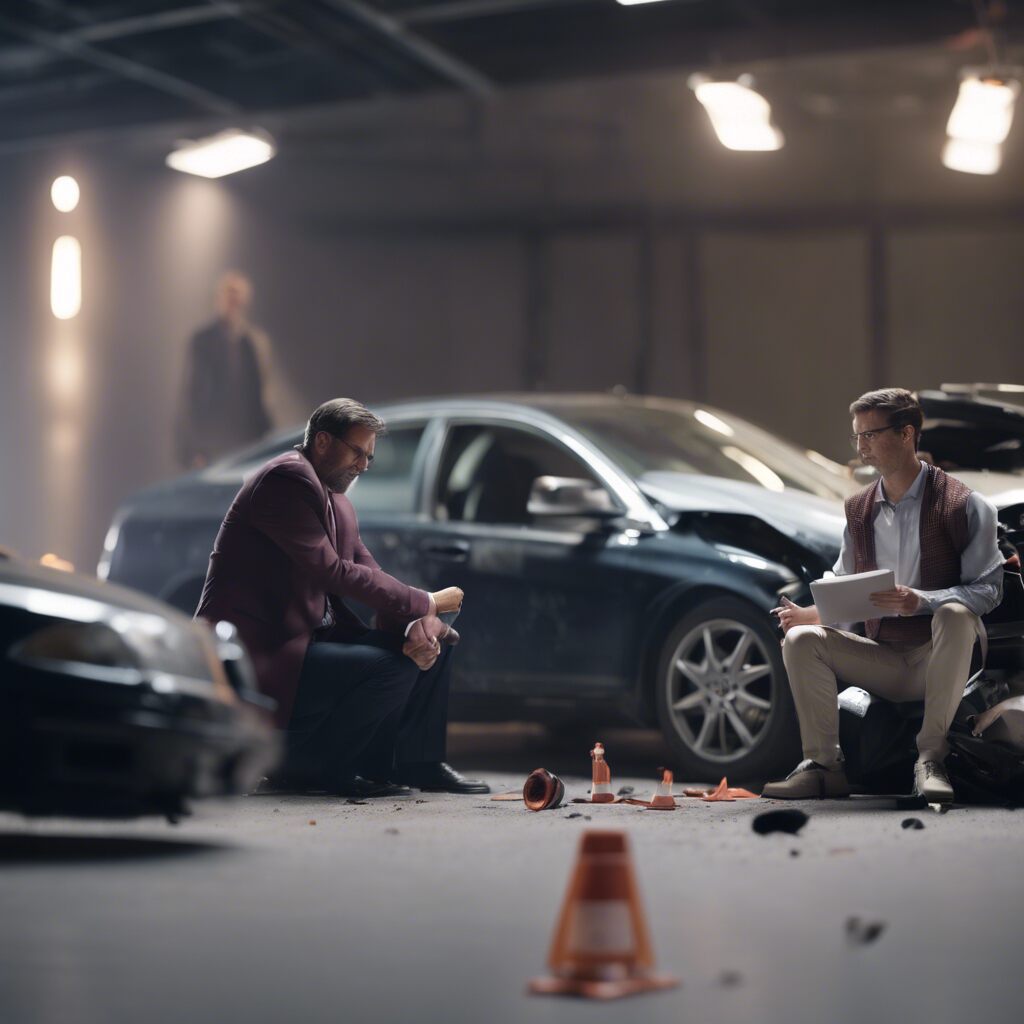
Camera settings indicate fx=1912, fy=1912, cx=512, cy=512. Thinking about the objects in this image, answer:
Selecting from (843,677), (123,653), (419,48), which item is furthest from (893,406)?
(419,48)

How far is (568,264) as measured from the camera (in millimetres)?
14258

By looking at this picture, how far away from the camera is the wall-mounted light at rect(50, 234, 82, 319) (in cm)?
1556

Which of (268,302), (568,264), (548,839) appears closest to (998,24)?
(568,264)

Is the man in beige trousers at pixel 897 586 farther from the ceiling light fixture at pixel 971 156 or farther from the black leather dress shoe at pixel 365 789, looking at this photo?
the ceiling light fixture at pixel 971 156

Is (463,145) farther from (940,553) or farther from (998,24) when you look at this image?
(940,553)

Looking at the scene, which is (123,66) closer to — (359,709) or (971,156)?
(971,156)

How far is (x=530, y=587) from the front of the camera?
324 inches

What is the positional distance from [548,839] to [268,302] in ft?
32.3

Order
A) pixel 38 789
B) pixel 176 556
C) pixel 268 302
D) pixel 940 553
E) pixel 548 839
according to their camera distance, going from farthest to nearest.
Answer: pixel 268 302 → pixel 176 556 → pixel 940 553 → pixel 548 839 → pixel 38 789

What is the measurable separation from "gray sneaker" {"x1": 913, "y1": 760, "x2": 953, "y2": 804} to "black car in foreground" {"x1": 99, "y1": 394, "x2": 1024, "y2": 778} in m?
0.69

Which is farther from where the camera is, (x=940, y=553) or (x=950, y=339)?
(x=950, y=339)

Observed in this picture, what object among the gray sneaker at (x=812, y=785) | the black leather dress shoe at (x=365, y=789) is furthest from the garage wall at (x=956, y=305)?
the black leather dress shoe at (x=365, y=789)

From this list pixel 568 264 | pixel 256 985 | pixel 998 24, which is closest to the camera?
pixel 256 985

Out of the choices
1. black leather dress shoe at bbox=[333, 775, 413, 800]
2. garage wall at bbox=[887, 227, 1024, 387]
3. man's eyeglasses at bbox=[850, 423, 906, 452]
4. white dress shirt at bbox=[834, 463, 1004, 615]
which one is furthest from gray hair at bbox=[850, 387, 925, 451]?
garage wall at bbox=[887, 227, 1024, 387]
